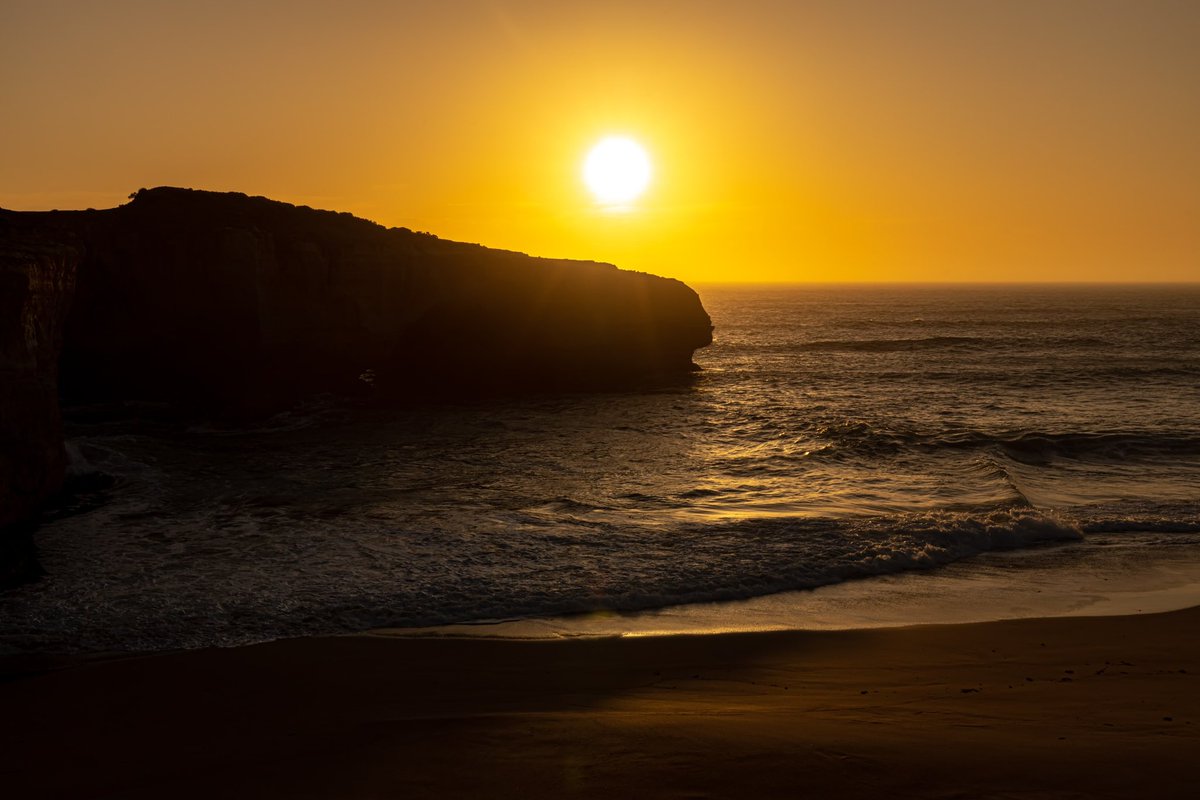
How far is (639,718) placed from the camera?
7.68m

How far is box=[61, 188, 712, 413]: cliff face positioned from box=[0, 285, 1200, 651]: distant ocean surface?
2177 millimetres

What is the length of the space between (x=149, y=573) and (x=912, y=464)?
1602 centimetres

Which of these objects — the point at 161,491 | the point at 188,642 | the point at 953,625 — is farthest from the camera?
the point at 161,491

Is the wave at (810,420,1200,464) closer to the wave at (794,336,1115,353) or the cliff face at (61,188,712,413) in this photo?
the cliff face at (61,188,712,413)

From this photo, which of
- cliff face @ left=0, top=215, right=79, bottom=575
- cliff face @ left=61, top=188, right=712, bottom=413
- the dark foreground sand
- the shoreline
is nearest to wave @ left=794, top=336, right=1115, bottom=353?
cliff face @ left=61, top=188, right=712, bottom=413

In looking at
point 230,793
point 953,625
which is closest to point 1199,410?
point 953,625

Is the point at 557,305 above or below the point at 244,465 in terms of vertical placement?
above

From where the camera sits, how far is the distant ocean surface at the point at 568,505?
11836 millimetres

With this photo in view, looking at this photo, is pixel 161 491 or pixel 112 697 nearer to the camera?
pixel 112 697

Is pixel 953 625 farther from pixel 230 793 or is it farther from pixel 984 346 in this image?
pixel 984 346

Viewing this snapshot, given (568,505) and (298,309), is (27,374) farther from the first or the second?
(298,309)

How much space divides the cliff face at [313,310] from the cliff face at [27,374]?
13.5m

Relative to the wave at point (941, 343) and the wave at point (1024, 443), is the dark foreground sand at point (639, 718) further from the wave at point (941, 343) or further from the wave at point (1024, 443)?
the wave at point (941, 343)

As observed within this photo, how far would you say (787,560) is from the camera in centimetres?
1367
